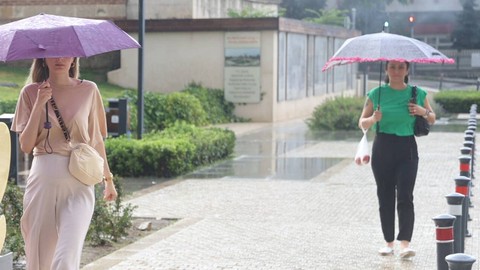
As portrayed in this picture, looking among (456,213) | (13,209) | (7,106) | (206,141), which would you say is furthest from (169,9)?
(456,213)

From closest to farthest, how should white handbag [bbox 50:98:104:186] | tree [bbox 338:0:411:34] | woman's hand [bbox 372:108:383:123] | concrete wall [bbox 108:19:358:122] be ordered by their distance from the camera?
white handbag [bbox 50:98:104:186] < woman's hand [bbox 372:108:383:123] < concrete wall [bbox 108:19:358:122] < tree [bbox 338:0:411:34]

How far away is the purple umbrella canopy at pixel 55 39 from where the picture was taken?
6.15 m

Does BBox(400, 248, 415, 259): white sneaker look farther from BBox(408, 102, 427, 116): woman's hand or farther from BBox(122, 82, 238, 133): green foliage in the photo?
BBox(122, 82, 238, 133): green foliage

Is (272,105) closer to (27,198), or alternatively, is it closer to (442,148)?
(442,148)

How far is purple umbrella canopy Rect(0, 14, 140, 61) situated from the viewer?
6.15 m

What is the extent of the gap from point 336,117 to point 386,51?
1835cm

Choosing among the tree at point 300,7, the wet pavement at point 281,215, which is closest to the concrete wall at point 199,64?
the wet pavement at point 281,215

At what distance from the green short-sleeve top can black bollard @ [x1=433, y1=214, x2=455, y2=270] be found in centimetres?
271

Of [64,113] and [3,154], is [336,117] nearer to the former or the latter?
[64,113]

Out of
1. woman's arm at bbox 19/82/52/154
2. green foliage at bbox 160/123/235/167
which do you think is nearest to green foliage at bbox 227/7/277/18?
green foliage at bbox 160/123/235/167

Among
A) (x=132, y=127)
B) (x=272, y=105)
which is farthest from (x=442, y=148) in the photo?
(x=272, y=105)

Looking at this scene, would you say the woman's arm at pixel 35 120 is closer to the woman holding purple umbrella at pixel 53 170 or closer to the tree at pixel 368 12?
the woman holding purple umbrella at pixel 53 170

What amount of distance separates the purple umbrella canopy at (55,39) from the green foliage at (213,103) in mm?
22029

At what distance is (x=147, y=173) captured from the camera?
1625cm
